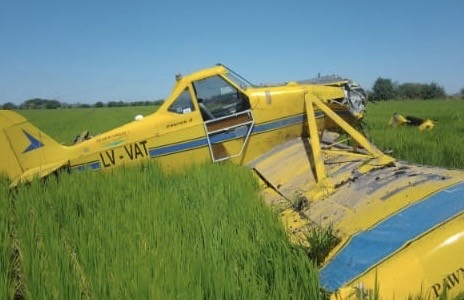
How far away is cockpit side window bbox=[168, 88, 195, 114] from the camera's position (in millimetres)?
7304

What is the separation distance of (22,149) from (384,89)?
80.6 meters

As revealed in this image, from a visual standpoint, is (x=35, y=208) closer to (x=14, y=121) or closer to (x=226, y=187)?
(x=226, y=187)

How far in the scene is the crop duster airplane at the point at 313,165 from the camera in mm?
2934

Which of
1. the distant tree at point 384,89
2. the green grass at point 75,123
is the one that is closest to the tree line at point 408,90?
the distant tree at point 384,89

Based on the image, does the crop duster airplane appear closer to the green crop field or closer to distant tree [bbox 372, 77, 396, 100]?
the green crop field

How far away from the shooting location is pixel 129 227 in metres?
3.93

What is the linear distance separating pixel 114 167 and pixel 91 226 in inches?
125

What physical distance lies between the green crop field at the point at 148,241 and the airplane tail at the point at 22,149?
0.80m

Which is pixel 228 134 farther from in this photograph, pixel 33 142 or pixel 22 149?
pixel 22 149

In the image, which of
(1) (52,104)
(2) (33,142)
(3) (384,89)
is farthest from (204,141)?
(1) (52,104)

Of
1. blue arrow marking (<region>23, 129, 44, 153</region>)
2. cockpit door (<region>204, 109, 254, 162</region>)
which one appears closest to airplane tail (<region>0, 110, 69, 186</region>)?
blue arrow marking (<region>23, 129, 44, 153</region>)

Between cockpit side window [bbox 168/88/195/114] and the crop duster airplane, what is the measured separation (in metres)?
0.02

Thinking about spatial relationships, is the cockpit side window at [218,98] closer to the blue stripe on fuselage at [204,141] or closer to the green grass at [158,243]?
the blue stripe on fuselage at [204,141]

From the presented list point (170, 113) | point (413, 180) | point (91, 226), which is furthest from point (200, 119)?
point (413, 180)
